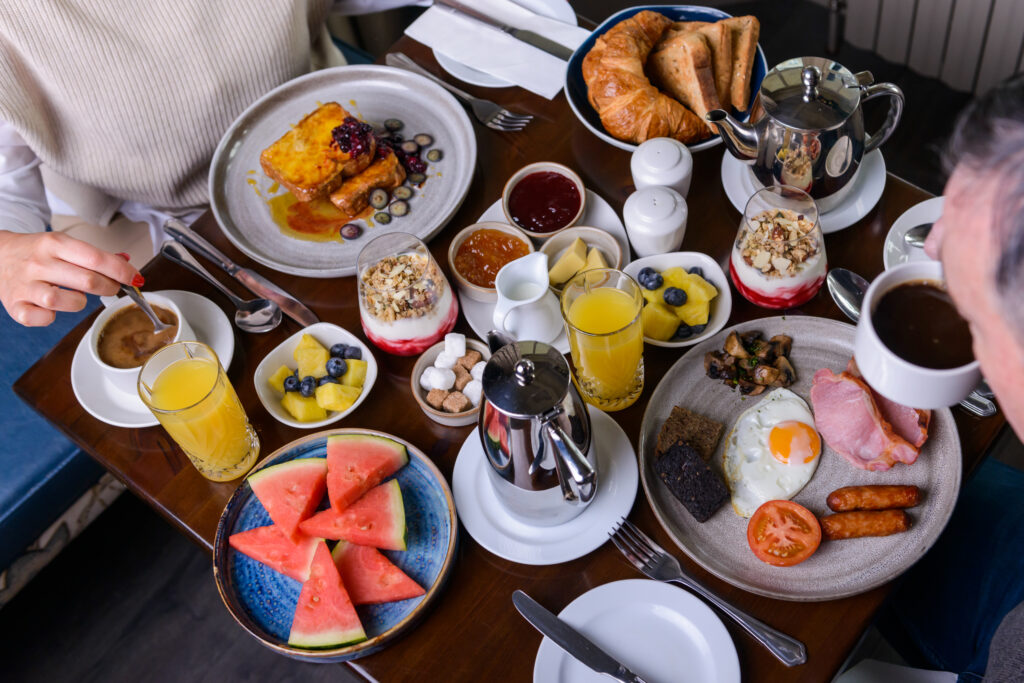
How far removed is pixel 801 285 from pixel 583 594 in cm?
63

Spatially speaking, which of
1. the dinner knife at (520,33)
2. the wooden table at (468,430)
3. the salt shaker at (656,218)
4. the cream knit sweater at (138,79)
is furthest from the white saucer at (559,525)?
the cream knit sweater at (138,79)

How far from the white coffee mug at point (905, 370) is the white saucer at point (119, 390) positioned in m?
1.08

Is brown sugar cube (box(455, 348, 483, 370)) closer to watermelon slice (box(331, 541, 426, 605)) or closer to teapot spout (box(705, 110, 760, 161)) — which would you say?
watermelon slice (box(331, 541, 426, 605))

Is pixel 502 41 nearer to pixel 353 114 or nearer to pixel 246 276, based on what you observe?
pixel 353 114

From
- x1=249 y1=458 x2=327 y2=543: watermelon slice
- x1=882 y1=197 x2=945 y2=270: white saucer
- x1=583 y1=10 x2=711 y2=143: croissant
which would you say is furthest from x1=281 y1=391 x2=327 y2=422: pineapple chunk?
x1=882 y1=197 x2=945 y2=270: white saucer

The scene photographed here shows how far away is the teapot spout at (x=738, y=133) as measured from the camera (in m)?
1.47

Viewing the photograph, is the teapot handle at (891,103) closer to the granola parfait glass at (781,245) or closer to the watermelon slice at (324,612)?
the granola parfait glass at (781,245)

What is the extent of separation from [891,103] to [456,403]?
912 millimetres

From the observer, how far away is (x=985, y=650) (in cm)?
129

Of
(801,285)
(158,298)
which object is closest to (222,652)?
(158,298)

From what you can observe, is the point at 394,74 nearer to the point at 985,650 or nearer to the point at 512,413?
the point at 512,413

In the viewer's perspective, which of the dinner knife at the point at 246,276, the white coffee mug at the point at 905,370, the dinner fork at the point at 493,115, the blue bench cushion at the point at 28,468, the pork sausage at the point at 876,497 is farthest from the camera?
the blue bench cushion at the point at 28,468

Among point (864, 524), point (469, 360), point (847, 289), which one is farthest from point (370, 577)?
point (847, 289)

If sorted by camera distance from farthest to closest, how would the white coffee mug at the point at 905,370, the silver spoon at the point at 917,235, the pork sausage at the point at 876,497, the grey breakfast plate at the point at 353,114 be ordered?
the grey breakfast plate at the point at 353,114
the silver spoon at the point at 917,235
the pork sausage at the point at 876,497
the white coffee mug at the point at 905,370
